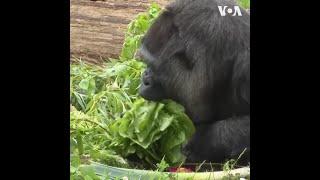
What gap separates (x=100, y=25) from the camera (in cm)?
201

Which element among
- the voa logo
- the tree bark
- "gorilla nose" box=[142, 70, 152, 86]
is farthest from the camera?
"gorilla nose" box=[142, 70, 152, 86]

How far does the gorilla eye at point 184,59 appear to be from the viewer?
6.36 ft

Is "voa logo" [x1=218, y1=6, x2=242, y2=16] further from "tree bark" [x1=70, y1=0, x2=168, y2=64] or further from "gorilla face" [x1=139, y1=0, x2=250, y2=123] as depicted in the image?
"tree bark" [x1=70, y1=0, x2=168, y2=64]

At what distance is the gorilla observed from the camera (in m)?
1.88

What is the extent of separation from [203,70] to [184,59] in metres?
0.06

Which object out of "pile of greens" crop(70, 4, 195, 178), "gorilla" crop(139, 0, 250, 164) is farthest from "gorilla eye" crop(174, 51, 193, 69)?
"pile of greens" crop(70, 4, 195, 178)

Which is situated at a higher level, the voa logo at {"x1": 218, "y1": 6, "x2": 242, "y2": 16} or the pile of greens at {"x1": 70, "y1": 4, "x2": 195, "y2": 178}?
the voa logo at {"x1": 218, "y1": 6, "x2": 242, "y2": 16}

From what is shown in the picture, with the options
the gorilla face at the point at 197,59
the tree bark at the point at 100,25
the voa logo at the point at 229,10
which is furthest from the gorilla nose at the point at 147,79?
the voa logo at the point at 229,10

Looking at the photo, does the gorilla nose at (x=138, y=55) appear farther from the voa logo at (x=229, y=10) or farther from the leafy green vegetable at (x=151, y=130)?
the voa logo at (x=229, y=10)

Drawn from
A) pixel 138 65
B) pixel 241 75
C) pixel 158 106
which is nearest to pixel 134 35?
pixel 138 65

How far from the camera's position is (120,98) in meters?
2.02

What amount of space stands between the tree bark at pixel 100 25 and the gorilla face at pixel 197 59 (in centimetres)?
8

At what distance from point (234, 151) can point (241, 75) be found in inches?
8.0
